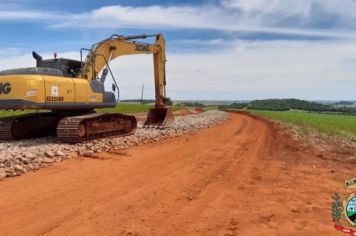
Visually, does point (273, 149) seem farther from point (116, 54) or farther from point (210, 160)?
point (116, 54)

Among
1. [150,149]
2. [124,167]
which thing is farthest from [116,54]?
[124,167]

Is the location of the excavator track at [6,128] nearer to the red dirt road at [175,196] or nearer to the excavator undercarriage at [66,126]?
the excavator undercarriage at [66,126]

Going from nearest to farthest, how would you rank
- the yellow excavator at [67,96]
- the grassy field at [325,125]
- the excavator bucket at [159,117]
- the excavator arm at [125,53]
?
the yellow excavator at [67,96]
the excavator arm at [125,53]
the excavator bucket at [159,117]
the grassy field at [325,125]

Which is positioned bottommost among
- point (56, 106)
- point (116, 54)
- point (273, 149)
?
point (273, 149)

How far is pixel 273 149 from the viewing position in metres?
15.7

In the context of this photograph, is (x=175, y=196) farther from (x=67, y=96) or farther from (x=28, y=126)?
(x=28, y=126)

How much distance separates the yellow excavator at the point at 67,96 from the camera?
14.3 m

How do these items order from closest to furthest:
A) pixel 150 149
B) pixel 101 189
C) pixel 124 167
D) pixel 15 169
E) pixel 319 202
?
pixel 319 202, pixel 101 189, pixel 15 169, pixel 124 167, pixel 150 149

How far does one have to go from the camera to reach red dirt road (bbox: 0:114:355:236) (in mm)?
6395

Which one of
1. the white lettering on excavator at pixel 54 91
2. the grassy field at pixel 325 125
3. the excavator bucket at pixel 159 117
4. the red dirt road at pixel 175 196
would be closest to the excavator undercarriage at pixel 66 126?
the white lettering on excavator at pixel 54 91

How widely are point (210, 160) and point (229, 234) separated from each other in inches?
249

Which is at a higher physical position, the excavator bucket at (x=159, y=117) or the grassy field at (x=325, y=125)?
the excavator bucket at (x=159, y=117)

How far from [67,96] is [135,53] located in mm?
6278

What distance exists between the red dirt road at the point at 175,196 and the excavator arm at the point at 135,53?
246 inches
